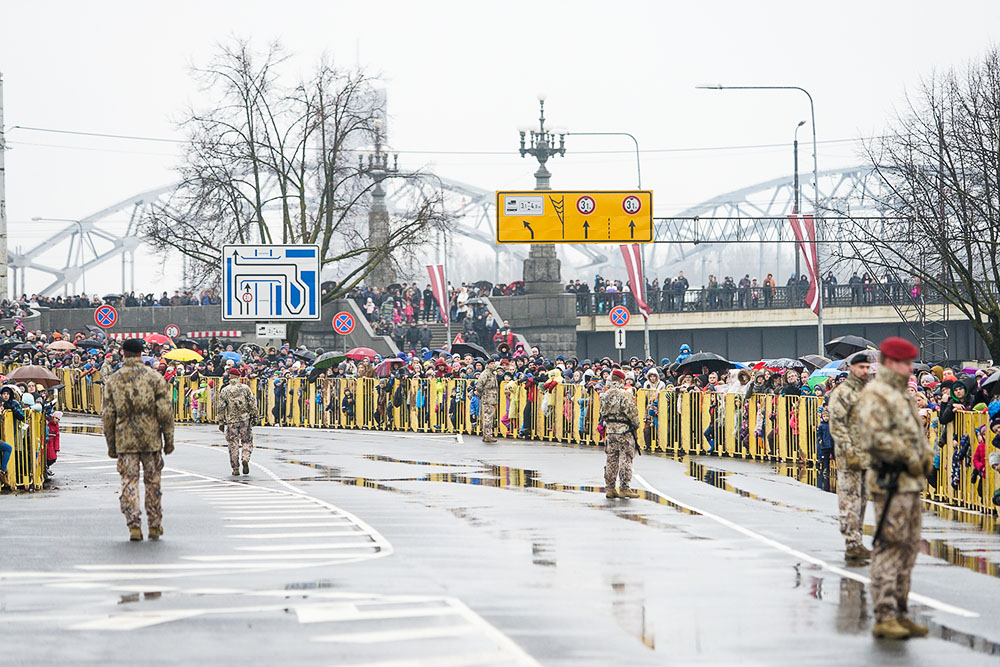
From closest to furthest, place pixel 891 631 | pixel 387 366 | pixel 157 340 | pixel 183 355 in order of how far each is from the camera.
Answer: pixel 891 631, pixel 387 366, pixel 183 355, pixel 157 340

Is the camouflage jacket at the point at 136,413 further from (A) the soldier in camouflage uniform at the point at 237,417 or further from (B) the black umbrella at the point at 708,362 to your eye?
(B) the black umbrella at the point at 708,362

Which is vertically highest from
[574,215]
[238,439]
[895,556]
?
[574,215]

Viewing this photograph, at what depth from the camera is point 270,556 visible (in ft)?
43.2

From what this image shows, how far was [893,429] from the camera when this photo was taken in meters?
9.66

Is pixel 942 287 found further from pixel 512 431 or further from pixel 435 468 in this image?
pixel 435 468

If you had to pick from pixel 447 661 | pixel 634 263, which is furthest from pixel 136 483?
pixel 634 263

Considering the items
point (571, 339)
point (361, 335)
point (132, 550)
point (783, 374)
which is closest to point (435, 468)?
point (783, 374)

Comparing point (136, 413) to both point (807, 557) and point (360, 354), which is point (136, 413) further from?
point (360, 354)

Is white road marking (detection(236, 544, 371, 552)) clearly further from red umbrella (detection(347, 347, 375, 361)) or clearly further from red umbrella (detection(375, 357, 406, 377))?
red umbrella (detection(347, 347, 375, 361))

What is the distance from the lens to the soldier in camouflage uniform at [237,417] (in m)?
23.5

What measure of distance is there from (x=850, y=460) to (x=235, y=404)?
12687mm

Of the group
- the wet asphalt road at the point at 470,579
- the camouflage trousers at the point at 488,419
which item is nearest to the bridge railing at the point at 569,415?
the camouflage trousers at the point at 488,419

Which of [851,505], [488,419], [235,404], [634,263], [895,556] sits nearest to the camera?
[895,556]

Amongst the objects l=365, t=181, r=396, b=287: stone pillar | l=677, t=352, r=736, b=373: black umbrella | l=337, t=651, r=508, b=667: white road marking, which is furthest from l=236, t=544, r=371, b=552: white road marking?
l=365, t=181, r=396, b=287: stone pillar
